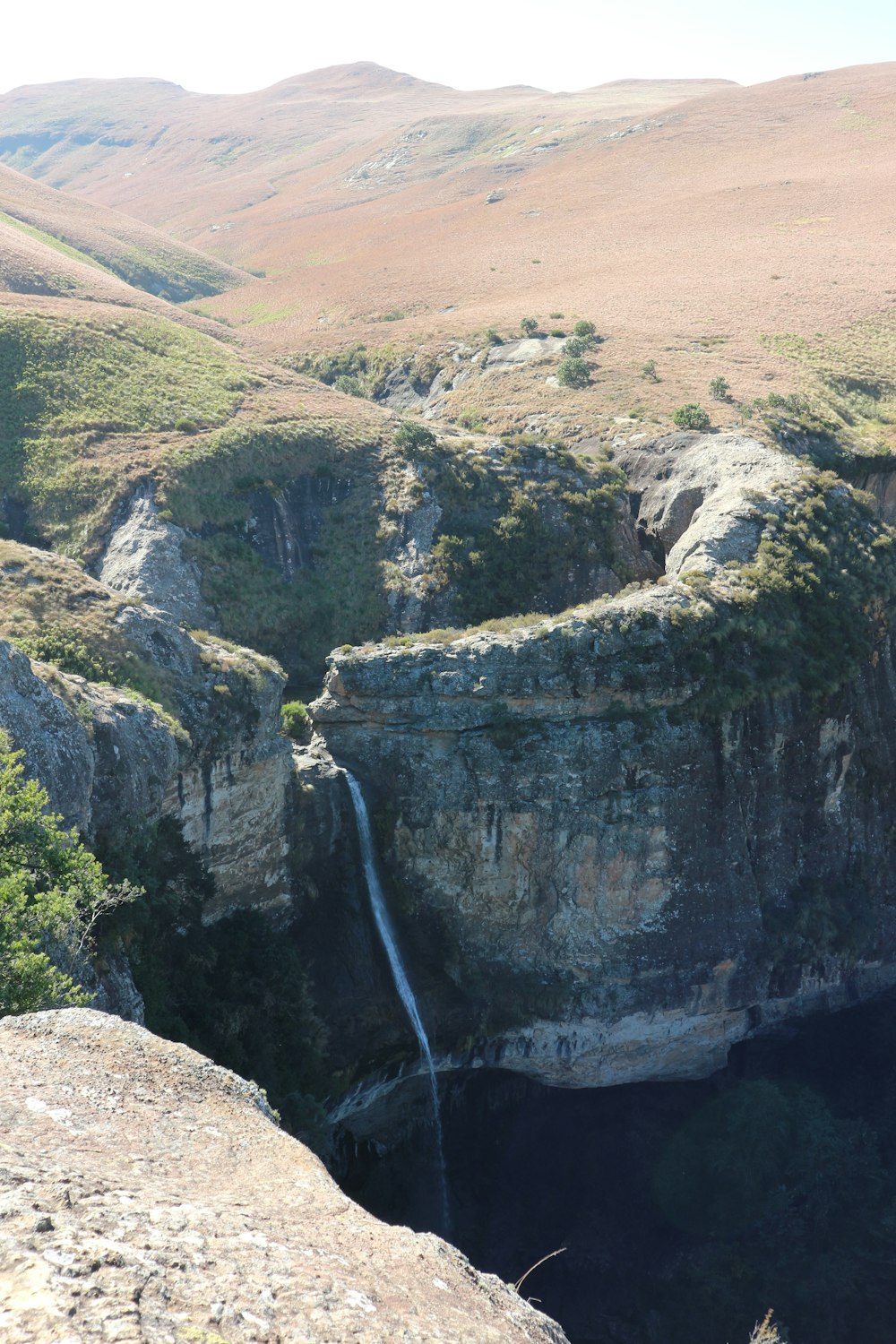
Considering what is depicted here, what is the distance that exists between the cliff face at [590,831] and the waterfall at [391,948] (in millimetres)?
577

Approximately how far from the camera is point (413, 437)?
171 ft

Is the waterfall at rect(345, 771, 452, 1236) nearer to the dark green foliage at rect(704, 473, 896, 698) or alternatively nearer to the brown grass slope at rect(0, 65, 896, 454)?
the dark green foliage at rect(704, 473, 896, 698)

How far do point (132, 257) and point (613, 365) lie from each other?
65678 mm

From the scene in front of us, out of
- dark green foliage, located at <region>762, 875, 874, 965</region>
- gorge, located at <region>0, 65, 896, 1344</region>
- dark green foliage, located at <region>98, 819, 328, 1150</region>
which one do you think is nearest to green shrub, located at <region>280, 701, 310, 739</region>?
gorge, located at <region>0, 65, 896, 1344</region>

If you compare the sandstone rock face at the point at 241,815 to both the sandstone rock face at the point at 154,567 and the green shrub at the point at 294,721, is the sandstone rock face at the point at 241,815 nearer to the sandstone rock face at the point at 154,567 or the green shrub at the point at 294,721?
the green shrub at the point at 294,721

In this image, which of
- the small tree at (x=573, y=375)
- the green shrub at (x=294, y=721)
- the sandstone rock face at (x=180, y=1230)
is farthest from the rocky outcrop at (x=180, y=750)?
the small tree at (x=573, y=375)

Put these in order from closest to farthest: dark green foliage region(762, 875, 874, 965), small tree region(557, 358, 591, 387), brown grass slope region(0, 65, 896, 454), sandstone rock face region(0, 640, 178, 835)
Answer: sandstone rock face region(0, 640, 178, 835) < dark green foliage region(762, 875, 874, 965) < small tree region(557, 358, 591, 387) < brown grass slope region(0, 65, 896, 454)

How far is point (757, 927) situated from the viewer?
34.8m

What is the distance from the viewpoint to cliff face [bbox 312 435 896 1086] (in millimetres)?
32656

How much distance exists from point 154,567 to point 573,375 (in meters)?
30.1

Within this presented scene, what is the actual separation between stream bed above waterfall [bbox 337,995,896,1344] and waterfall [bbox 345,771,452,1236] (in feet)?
1.17

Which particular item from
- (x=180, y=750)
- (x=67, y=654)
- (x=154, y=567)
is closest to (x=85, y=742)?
(x=180, y=750)

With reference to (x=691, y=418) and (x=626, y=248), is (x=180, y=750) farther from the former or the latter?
(x=626, y=248)

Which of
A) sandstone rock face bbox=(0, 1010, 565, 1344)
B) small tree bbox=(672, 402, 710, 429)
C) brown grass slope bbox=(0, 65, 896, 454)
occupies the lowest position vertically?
sandstone rock face bbox=(0, 1010, 565, 1344)
